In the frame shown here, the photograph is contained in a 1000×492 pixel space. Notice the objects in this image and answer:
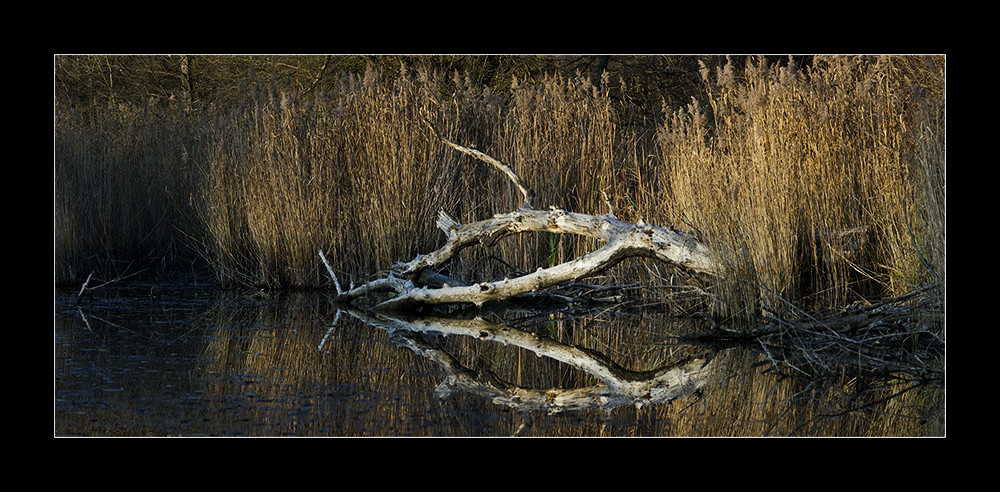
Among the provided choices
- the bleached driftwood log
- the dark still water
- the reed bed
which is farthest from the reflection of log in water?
the reed bed

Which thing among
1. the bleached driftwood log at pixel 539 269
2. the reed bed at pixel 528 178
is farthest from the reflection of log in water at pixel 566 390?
the reed bed at pixel 528 178

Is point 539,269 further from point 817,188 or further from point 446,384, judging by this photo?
point 446,384

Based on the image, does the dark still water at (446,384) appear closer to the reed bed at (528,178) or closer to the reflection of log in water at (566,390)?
the reflection of log in water at (566,390)

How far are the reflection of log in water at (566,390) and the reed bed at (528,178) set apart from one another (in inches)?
33.7

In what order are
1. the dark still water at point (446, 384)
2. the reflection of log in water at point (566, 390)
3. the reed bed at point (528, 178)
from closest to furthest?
the dark still water at point (446, 384) < the reflection of log in water at point (566, 390) < the reed bed at point (528, 178)

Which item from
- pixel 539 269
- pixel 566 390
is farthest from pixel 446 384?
A: pixel 539 269

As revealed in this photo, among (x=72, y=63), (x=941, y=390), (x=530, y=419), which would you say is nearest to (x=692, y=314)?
(x=941, y=390)

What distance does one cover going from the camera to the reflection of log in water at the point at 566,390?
3.87 meters

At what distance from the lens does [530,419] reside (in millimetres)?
3574

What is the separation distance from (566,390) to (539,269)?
194cm

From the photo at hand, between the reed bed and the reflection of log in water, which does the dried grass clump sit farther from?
the reflection of log in water

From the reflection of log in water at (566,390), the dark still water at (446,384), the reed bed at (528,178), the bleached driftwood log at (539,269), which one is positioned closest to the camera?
the dark still water at (446,384)

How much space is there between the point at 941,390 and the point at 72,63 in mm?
11617

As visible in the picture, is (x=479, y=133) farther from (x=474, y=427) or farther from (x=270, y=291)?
(x=474, y=427)
